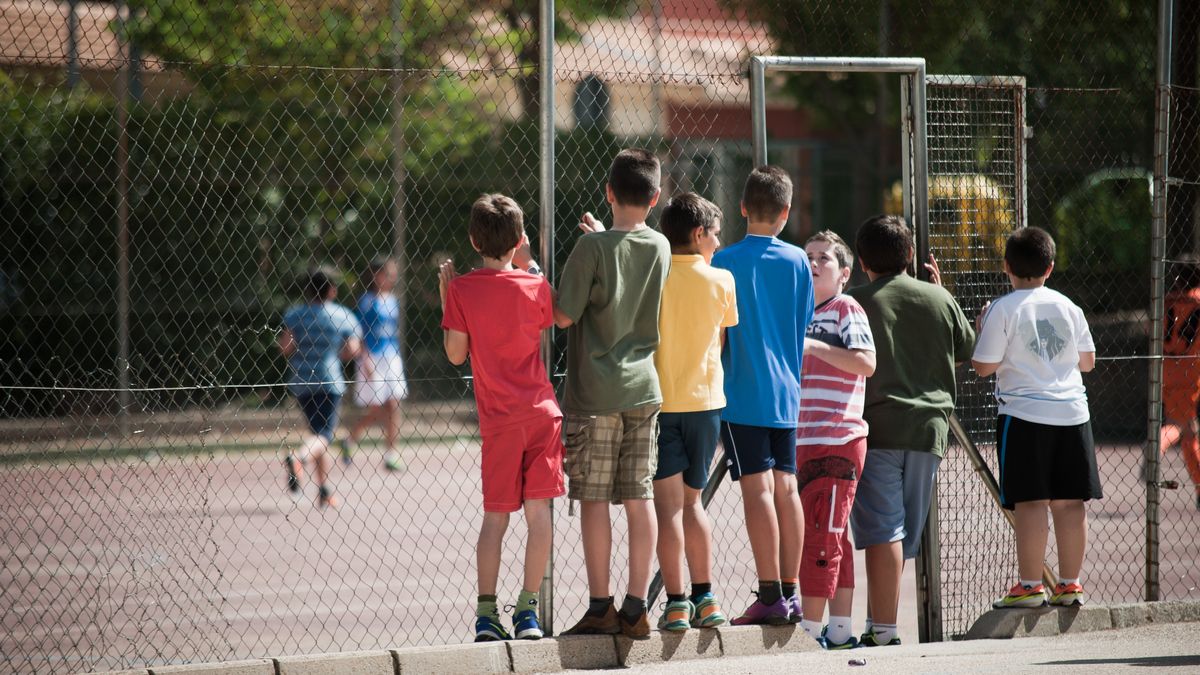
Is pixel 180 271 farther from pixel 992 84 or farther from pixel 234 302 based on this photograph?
pixel 992 84

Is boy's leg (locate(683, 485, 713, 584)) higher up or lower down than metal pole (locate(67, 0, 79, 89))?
lower down

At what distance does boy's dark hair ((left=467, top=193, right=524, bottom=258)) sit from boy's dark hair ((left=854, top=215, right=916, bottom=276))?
5.34 ft

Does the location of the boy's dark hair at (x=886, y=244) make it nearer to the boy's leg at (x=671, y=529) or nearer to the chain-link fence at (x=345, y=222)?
the boy's leg at (x=671, y=529)

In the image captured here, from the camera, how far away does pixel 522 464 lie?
5.14 m

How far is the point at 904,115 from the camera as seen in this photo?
20.3ft

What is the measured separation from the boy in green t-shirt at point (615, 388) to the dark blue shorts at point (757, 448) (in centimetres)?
38

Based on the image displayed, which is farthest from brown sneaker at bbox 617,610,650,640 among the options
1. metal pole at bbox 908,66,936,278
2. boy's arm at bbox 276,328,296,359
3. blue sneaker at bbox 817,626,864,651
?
boy's arm at bbox 276,328,296,359

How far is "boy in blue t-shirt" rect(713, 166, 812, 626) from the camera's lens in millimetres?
5332

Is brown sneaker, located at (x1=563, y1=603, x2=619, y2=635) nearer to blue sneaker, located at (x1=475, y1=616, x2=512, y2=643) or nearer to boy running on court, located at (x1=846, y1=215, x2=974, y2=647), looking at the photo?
blue sneaker, located at (x1=475, y1=616, x2=512, y2=643)

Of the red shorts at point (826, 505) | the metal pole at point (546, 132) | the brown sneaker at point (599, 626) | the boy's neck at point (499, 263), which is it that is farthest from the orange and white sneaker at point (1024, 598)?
the boy's neck at point (499, 263)

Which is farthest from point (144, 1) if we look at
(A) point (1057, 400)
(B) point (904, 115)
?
(A) point (1057, 400)

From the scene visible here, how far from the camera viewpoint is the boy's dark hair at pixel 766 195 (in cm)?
550

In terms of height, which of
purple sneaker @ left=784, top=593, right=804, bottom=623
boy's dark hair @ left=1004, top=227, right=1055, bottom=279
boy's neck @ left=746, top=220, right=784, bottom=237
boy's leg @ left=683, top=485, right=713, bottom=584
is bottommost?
purple sneaker @ left=784, top=593, right=804, bottom=623

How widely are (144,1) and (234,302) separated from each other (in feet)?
12.7
